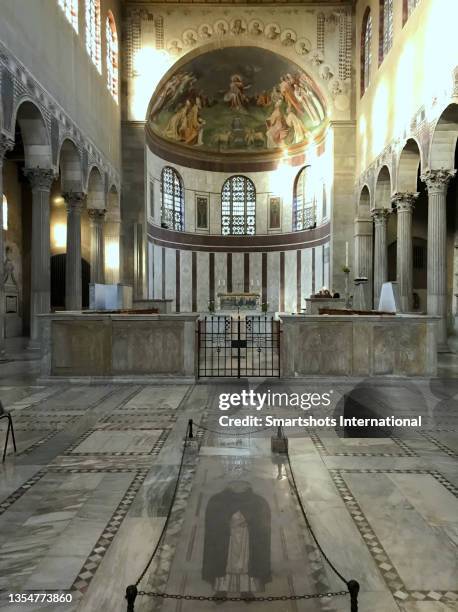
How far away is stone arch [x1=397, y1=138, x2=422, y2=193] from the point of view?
1584 cm

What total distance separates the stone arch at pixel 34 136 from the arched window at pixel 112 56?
7.94 metres

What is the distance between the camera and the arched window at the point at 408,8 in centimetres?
1493

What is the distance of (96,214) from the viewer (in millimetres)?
19859

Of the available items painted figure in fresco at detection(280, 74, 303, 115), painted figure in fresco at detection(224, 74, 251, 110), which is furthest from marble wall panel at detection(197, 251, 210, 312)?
painted figure in fresco at detection(280, 74, 303, 115)

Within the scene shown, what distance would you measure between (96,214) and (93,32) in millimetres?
6384

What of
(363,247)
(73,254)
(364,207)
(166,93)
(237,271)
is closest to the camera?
(73,254)

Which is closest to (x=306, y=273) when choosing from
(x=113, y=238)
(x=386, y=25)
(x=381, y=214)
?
(x=381, y=214)

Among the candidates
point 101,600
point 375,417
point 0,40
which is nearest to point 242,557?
point 101,600

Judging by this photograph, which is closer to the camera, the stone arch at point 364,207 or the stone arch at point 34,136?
the stone arch at point 34,136

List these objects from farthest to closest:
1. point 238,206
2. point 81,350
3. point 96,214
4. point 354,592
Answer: point 238,206
point 96,214
point 81,350
point 354,592

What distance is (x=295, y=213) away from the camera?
27.6 meters

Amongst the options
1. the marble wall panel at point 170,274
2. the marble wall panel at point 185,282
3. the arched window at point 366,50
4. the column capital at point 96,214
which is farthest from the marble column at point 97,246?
the arched window at point 366,50

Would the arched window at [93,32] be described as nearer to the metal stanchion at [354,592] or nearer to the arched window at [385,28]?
the arched window at [385,28]

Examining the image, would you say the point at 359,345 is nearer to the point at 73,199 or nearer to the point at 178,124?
the point at 73,199
